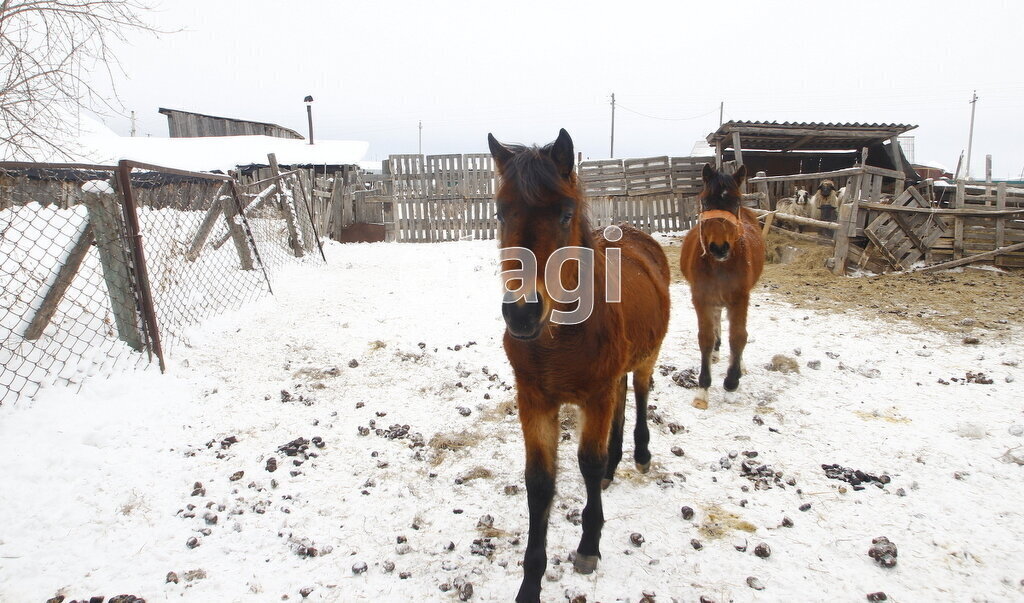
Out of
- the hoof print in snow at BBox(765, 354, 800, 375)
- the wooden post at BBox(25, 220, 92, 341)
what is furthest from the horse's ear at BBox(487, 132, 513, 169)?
the hoof print in snow at BBox(765, 354, 800, 375)

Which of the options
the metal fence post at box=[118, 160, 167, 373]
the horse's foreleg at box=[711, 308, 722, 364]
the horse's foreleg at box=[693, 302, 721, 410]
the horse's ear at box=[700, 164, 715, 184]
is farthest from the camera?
the horse's foreleg at box=[711, 308, 722, 364]

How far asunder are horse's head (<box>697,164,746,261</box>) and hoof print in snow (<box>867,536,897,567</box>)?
2334 mm

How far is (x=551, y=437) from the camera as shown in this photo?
2.48 m

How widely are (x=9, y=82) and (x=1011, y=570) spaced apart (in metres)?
8.11

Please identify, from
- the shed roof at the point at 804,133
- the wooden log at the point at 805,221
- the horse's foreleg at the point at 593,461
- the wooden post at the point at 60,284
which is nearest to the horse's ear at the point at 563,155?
the horse's foreleg at the point at 593,461

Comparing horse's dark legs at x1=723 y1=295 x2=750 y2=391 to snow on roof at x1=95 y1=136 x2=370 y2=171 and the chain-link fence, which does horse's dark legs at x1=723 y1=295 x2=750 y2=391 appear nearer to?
the chain-link fence

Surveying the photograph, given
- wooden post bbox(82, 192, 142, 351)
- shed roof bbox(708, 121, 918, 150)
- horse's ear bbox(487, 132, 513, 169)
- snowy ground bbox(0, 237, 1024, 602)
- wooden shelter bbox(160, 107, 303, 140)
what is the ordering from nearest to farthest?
1. horse's ear bbox(487, 132, 513, 169)
2. snowy ground bbox(0, 237, 1024, 602)
3. wooden post bbox(82, 192, 142, 351)
4. shed roof bbox(708, 121, 918, 150)
5. wooden shelter bbox(160, 107, 303, 140)

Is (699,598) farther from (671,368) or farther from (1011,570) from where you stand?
(671,368)

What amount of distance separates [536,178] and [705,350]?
322 centimetres

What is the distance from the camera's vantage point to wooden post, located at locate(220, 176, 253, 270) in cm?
737

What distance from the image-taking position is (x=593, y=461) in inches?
98.1

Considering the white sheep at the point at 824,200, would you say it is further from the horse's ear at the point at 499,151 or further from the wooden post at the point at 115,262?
the wooden post at the point at 115,262

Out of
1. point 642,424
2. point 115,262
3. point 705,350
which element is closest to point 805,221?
point 705,350

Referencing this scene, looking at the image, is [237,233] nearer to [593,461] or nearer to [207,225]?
[207,225]
